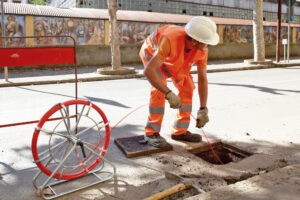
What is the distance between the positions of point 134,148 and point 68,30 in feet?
41.7

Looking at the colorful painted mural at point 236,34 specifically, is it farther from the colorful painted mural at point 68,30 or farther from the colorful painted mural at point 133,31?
the colorful painted mural at point 68,30

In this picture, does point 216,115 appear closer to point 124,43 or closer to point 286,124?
point 286,124

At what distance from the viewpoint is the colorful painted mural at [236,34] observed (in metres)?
20.4

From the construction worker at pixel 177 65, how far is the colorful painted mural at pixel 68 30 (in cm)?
1164

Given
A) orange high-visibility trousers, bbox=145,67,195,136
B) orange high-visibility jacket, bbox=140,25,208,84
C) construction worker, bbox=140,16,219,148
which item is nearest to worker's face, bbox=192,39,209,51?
construction worker, bbox=140,16,219,148

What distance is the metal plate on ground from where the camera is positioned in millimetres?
3660

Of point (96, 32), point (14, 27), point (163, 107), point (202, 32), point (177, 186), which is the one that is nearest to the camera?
point (177, 186)

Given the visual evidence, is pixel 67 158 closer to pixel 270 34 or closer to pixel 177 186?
pixel 177 186

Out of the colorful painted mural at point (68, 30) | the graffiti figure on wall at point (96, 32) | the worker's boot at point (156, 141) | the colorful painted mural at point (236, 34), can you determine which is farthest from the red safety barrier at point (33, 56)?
the colorful painted mural at point (236, 34)

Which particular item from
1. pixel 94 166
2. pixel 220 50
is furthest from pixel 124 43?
pixel 94 166

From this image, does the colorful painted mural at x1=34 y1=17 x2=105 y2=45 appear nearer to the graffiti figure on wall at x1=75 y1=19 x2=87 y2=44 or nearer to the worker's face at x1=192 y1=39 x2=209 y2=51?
the graffiti figure on wall at x1=75 y1=19 x2=87 y2=44

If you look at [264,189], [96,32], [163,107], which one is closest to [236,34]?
[96,32]

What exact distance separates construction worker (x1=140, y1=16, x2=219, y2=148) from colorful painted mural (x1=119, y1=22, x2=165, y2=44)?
1327cm

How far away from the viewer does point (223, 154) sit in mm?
4008
